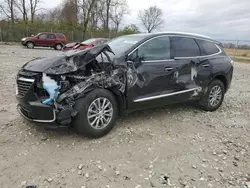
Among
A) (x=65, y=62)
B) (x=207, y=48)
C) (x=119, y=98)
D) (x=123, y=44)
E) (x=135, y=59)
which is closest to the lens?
(x=65, y=62)

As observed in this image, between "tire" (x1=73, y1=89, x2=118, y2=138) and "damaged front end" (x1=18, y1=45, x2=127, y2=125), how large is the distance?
74mm

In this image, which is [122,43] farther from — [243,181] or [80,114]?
[243,181]

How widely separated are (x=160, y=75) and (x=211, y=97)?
1.67 meters

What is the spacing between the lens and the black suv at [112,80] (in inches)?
128

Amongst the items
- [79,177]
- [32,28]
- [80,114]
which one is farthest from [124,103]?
[32,28]

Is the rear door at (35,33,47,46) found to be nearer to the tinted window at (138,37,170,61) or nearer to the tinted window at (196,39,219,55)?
the tinted window at (196,39,219,55)

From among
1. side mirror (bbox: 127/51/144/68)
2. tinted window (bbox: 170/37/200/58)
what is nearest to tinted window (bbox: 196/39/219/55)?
tinted window (bbox: 170/37/200/58)

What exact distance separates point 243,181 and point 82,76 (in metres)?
2.49

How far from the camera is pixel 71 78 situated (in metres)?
3.32

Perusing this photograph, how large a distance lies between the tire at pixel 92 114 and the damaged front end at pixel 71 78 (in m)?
0.07

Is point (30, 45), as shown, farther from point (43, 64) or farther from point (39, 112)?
point (39, 112)

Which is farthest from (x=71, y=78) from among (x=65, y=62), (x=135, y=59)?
(x=135, y=59)

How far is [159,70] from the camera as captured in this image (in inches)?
162

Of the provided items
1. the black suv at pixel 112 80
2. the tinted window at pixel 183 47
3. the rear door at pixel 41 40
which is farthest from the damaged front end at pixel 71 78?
the rear door at pixel 41 40
